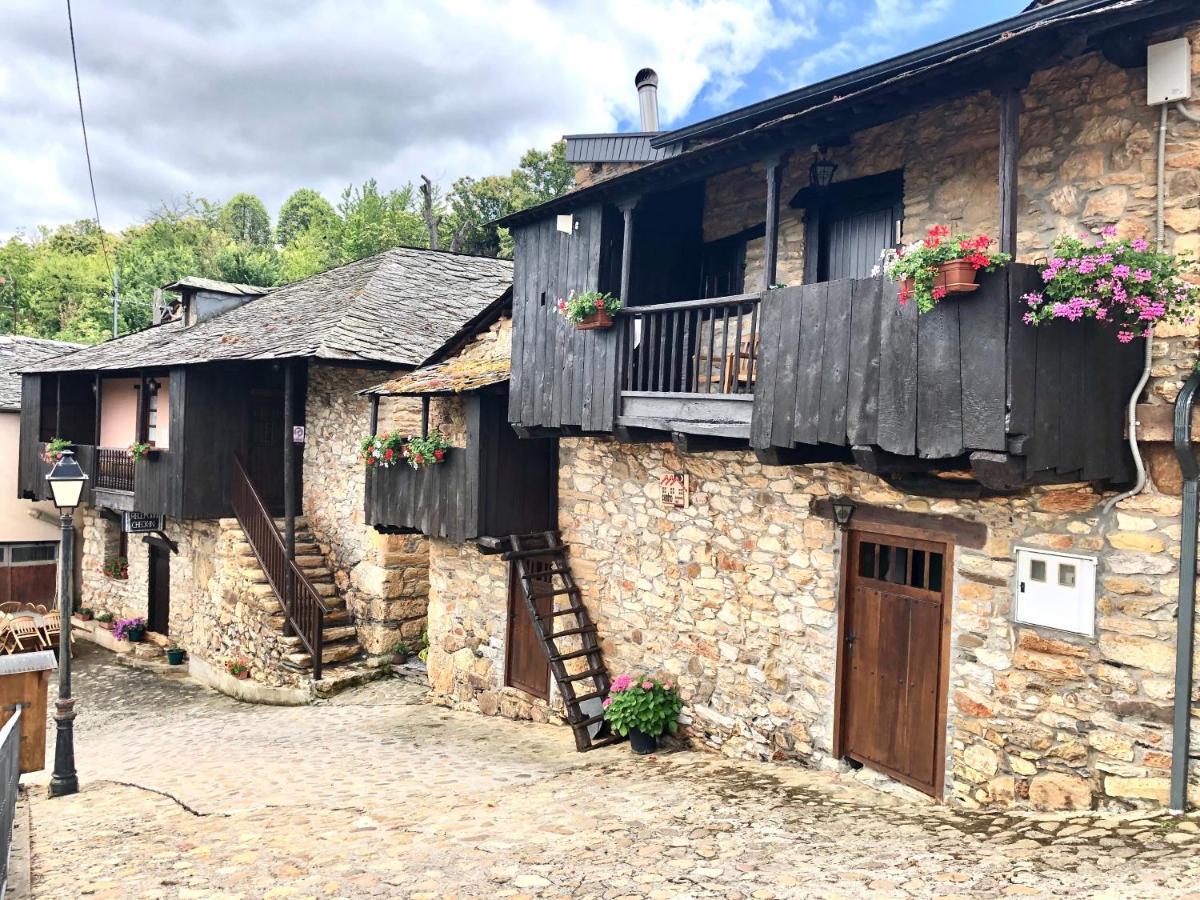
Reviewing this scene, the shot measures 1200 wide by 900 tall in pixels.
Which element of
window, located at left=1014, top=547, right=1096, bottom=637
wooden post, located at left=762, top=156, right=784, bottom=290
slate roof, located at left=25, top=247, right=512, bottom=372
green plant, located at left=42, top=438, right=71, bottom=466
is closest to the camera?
window, located at left=1014, top=547, right=1096, bottom=637

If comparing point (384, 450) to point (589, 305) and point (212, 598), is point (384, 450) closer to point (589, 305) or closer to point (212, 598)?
point (589, 305)

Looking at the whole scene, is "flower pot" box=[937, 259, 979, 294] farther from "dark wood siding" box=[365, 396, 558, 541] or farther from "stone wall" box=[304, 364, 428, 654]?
"stone wall" box=[304, 364, 428, 654]

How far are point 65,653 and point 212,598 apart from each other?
6.14 metres

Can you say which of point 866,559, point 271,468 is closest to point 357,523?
point 271,468

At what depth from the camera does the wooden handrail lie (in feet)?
39.7

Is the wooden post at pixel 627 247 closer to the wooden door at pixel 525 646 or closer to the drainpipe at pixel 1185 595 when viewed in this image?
the wooden door at pixel 525 646

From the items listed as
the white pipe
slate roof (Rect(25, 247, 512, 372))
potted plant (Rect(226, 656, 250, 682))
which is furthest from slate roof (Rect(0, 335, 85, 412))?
the white pipe

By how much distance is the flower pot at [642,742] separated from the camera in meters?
7.74

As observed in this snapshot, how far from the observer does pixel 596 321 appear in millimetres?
7305

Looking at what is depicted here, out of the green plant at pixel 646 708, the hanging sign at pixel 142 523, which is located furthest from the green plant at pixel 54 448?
the green plant at pixel 646 708

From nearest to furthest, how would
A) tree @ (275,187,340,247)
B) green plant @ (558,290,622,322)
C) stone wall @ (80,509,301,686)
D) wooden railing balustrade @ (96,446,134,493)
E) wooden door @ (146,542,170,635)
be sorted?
1. green plant @ (558,290,622,322)
2. stone wall @ (80,509,301,686)
3. wooden railing balustrade @ (96,446,134,493)
4. wooden door @ (146,542,170,635)
5. tree @ (275,187,340,247)

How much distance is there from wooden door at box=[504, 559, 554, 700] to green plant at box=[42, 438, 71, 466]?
36.8 feet

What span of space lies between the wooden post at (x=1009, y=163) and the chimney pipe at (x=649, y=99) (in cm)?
690

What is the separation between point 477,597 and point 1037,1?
334 inches
